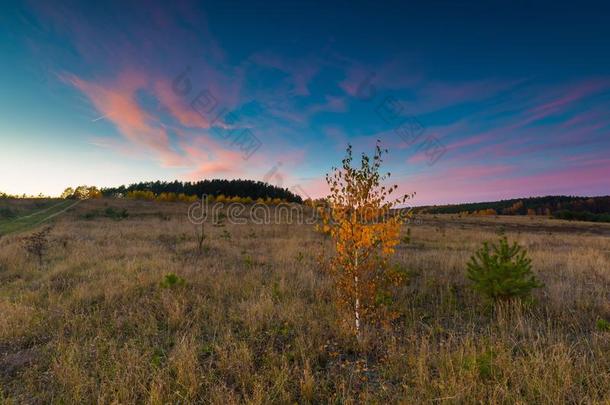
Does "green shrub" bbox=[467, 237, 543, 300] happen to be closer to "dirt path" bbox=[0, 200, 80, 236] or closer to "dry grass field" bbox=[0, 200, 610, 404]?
"dry grass field" bbox=[0, 200, 610, 404]

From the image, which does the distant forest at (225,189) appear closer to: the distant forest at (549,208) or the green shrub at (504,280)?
the distant forest at (549,208)

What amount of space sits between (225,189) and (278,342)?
4012 inches

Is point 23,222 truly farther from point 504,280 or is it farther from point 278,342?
point 504,280

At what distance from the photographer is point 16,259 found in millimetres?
11211

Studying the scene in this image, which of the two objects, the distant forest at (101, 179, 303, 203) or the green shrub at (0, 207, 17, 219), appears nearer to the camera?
the green shrub at (0, 207, 17, 219)

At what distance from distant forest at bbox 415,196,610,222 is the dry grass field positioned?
6833 centimetres

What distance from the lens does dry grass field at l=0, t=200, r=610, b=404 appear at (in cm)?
362

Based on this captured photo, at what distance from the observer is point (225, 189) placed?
103 meters

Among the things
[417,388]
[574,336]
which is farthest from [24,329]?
[574,336]

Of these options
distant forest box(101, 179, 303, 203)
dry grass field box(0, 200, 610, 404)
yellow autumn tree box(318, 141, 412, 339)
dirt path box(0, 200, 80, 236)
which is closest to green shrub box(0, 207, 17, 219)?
dirt path box(0, 200, 80, 236)

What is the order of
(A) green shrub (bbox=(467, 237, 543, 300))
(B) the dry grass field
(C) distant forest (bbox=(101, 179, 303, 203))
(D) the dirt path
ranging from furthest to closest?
(C) distant forest (bbox=(101, 179, 303, 203)), (D) the dirt path, (A) green shrub (bbox=(467, 237, 543, 300)), (B) the dry grass field

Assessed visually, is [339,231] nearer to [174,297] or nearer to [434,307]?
[434,307]

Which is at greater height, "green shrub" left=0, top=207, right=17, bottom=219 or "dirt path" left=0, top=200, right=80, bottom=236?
"green shrub" left=0, top=207, right=17, bottom=219

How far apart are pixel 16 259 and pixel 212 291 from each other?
921cm
